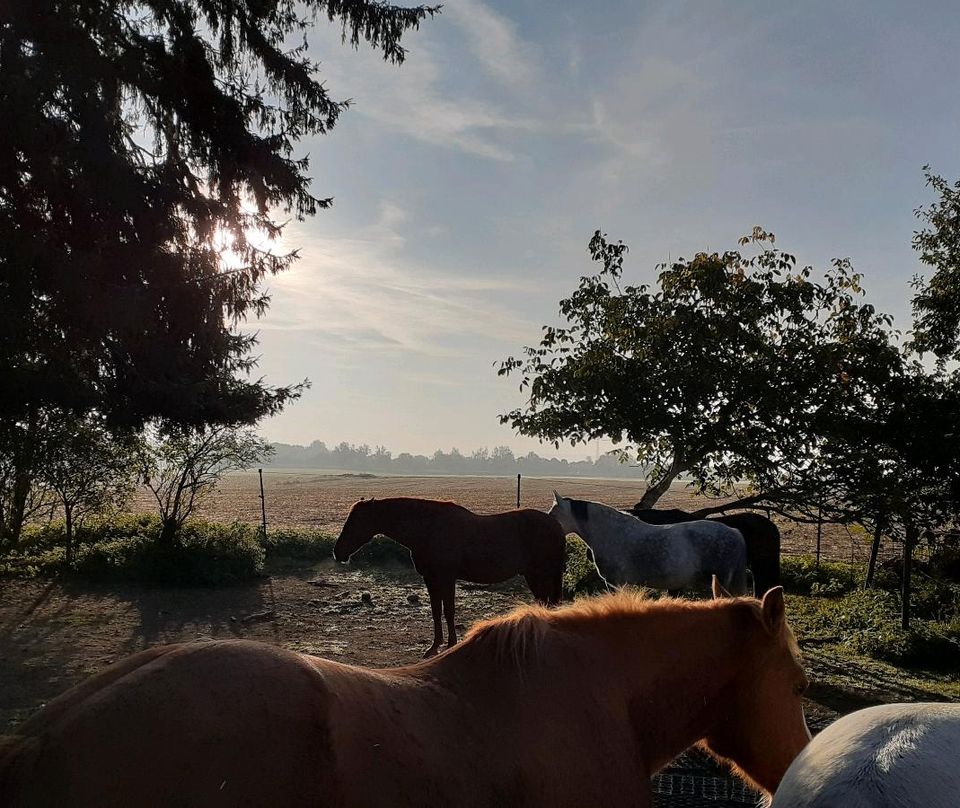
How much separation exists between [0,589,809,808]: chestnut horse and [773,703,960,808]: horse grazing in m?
0.34

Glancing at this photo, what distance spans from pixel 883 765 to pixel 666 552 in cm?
608

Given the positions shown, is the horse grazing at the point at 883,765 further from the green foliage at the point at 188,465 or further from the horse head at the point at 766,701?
the green foliage at the point at 188,465

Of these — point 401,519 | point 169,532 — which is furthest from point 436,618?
point 169,532

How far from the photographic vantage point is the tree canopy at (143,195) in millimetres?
5625

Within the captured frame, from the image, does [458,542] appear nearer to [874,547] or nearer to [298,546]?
[874,547]

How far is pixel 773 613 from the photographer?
211 cm

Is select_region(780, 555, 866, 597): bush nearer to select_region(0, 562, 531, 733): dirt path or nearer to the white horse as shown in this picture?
the white horse

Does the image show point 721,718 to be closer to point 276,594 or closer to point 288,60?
point 288,60

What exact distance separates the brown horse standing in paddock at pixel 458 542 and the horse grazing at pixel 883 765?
5597mm

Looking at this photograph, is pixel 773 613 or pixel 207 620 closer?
pixel 773 613

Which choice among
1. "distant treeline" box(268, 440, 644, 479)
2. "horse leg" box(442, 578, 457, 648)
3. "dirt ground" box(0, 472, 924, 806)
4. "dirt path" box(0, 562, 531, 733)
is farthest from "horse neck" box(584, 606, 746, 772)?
"distant treeline" box(268, 440, 644, 479)

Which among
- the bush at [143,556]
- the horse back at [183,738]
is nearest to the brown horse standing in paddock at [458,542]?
the bush at [143,556]

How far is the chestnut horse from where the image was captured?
1180 mm

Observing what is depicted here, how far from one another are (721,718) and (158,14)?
813cm
